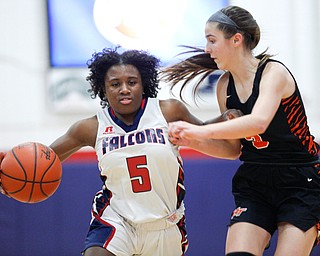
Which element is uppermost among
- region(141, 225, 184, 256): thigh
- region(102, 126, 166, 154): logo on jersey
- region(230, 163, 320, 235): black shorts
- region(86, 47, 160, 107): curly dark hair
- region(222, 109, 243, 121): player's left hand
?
region(86, 47, 160, 107): curly dark hair

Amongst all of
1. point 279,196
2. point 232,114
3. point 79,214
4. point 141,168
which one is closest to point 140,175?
point 141,168

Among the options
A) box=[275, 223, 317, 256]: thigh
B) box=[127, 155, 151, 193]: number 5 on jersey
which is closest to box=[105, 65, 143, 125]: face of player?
box=[127, 155, 151, 193]: number 5 on jersey

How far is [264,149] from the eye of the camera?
3.40 metres

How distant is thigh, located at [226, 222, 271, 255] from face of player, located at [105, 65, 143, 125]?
0.87 m

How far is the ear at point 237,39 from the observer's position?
3441 millimetres

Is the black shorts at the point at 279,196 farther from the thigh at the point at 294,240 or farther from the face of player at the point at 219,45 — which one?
the face of player at the point at 219,45

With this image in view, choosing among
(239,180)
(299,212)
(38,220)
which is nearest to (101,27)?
(38,220)

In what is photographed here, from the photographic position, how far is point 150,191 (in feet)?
11.8

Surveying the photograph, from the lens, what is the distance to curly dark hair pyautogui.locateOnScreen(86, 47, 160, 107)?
3793mm

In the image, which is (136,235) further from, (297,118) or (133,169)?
(297,118)

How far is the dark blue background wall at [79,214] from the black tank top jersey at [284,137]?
169 centimetres

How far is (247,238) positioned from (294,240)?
22 cm

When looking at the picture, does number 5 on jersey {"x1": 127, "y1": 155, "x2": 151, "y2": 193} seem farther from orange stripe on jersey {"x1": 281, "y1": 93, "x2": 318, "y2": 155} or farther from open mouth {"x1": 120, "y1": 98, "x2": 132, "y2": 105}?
→ orange stripe on jersey {"x1": 281, "y1": 93, "x2": 318, "y2": 155}

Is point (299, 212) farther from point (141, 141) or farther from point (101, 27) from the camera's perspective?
point (101, 27)
